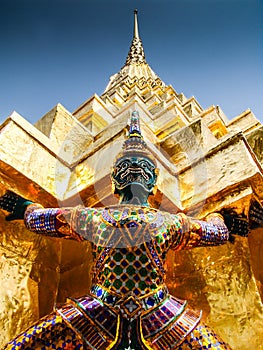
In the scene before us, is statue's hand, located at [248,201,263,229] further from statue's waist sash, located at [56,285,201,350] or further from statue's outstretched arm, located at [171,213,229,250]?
statue's waist sash, located at [56,285,201,350]

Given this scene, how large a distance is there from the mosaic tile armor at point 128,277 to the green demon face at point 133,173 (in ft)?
0.92

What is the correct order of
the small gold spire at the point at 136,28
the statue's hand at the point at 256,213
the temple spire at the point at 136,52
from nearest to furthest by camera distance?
the statue's hand at the point at 256,213 → the temple spire at the point at 136,52 → the small gold spire at the point at 136,28

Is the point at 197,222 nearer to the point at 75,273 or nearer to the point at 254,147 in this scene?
the point at 75,273

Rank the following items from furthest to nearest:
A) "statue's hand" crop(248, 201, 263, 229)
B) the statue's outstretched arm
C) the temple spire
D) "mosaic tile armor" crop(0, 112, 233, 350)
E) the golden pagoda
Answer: the temple spire < "statue's hand" crop(248, 201, 263, 229) < the golden pagoda < the statue's outstretched arm < "mosaic tile armor" crop(0, 112, 233, 350)

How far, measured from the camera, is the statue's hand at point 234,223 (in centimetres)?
299

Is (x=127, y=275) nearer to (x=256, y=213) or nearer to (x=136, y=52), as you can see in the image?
(x=256, y=213)

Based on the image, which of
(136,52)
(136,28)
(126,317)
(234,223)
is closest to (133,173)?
(234,223)

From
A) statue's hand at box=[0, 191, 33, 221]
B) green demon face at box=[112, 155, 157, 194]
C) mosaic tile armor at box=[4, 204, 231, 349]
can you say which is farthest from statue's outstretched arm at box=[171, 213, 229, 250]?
statue's hand at box=[0, 191, 33, 221]

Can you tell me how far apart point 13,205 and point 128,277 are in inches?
47.9

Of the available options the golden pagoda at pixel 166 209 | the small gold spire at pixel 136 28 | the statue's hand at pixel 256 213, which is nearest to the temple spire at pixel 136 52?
the small gold spire at pixel 136 28

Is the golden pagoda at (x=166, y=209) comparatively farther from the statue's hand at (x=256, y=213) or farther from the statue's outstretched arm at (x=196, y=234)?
the statue's outstretched arm at (x=196, y=234)

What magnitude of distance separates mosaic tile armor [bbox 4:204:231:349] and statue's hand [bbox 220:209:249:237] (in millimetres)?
240

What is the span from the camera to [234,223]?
302cm

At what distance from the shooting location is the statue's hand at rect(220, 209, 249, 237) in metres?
2.99
